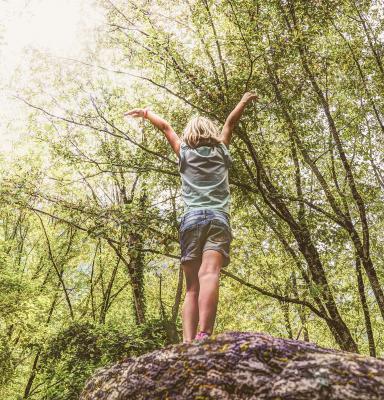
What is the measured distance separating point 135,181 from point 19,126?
5.51 meters

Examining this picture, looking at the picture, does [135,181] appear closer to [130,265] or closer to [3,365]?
[130,265]

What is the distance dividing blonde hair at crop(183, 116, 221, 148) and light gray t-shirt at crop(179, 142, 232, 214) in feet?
0.15

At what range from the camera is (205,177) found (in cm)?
376

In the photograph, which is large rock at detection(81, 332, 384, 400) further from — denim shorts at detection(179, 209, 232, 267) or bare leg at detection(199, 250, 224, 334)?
denim shorts at detection(179, 209, 232, 267)

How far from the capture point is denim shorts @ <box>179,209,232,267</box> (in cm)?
345

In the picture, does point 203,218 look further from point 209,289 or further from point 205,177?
point 209,289

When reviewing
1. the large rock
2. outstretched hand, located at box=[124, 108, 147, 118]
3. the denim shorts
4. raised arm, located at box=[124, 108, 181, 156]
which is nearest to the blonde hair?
raised arm, located at box=[124, 108, 181, 156]

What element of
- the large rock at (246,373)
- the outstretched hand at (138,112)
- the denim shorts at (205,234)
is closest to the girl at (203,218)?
the denim shorts at (205,234)

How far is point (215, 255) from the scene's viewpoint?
3373mm

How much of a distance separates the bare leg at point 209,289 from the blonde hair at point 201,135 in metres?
1.11

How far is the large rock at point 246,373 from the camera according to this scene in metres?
1.94

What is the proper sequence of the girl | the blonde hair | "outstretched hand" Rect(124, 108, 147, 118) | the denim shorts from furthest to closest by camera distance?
"outstretched hand" Rect(124, 108, 147, 118) → the blonde hair → the denim shorts → the girl

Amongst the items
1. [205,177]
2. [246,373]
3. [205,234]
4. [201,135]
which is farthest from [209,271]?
[201,135]

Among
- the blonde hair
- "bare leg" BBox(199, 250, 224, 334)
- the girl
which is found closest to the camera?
"bare leg" BBox(199, 250, 224, 334)
